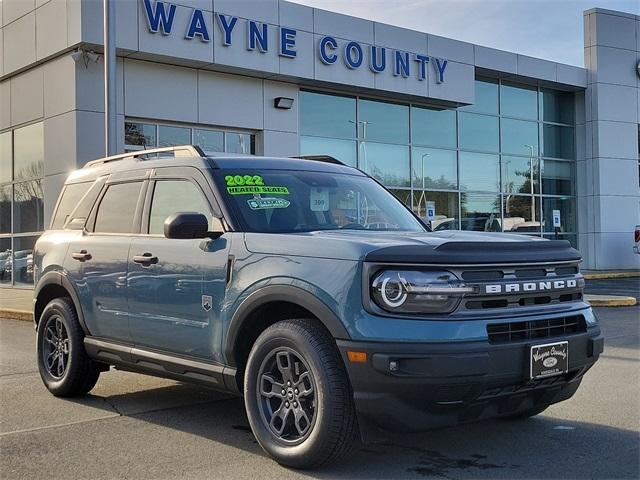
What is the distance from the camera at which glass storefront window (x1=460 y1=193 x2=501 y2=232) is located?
77.4ft

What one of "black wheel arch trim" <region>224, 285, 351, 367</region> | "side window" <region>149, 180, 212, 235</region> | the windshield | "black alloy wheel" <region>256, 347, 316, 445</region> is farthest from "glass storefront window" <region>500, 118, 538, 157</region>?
"black alloy wheel" <region>256, 347, 316, 445</region>

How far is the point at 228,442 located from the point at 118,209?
7.41 ft

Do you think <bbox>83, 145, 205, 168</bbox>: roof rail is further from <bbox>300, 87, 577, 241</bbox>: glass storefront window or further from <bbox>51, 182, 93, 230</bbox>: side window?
<bbox>300, 87, 577, 241</bbox>: glass storefront window

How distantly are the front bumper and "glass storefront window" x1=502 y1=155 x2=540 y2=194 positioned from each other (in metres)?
21.5

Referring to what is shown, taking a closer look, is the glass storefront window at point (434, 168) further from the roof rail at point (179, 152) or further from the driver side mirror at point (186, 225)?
the driver side mirror at point (186, 225)

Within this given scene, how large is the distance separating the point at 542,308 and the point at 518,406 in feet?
2.00

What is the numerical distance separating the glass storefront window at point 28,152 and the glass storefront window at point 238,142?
435cm

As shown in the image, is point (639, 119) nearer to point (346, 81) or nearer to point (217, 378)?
point (346, 81)

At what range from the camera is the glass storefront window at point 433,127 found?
22281mm

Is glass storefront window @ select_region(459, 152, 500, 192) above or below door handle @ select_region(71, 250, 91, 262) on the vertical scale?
above

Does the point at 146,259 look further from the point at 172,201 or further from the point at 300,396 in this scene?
the point at 300,396

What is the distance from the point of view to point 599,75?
88.0ft

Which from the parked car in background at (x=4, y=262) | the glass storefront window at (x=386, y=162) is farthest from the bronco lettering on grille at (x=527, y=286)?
the parked car in background at (x=4, y=262)

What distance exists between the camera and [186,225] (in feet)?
16.0
